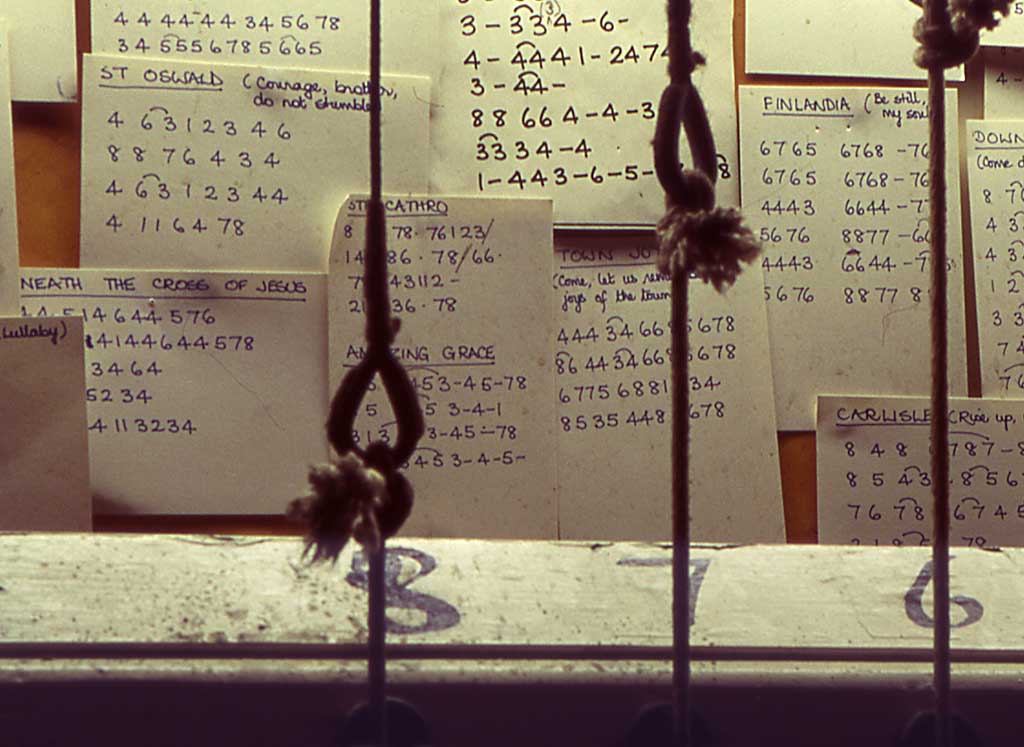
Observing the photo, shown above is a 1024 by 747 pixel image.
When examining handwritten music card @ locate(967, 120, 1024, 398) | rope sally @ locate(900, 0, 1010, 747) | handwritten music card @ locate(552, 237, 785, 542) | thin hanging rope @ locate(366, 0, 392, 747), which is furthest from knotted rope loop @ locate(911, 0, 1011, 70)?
handwritten music card @ locate(967, 120, 1024, 398)

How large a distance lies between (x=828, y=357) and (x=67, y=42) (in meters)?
0.70

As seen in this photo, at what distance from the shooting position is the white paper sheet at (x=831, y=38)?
96 cm

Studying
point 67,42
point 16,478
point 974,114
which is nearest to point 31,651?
point 16,478

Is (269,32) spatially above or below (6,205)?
above

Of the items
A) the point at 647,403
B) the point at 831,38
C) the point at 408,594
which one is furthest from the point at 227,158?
the point at 408,594

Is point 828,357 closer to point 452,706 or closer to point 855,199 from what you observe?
point 855,199

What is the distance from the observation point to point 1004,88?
3.20ft

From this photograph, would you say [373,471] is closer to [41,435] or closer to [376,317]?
[376,317]

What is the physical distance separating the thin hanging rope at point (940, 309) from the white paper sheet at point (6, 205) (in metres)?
0.77

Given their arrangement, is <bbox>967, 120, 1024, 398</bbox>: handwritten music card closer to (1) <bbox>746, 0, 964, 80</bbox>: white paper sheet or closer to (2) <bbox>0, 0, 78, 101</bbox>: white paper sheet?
(1) <bbox>746, 0, 964, 80</bbox>: white paper sheet

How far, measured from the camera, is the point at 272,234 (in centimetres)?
91

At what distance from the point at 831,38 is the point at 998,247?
24cm

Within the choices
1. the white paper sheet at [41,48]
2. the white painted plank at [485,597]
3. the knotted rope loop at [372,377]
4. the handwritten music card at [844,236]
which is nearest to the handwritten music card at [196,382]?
the white paper sheet at [41,48]

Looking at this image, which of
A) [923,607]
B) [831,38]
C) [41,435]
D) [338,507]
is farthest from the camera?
[831,38]
